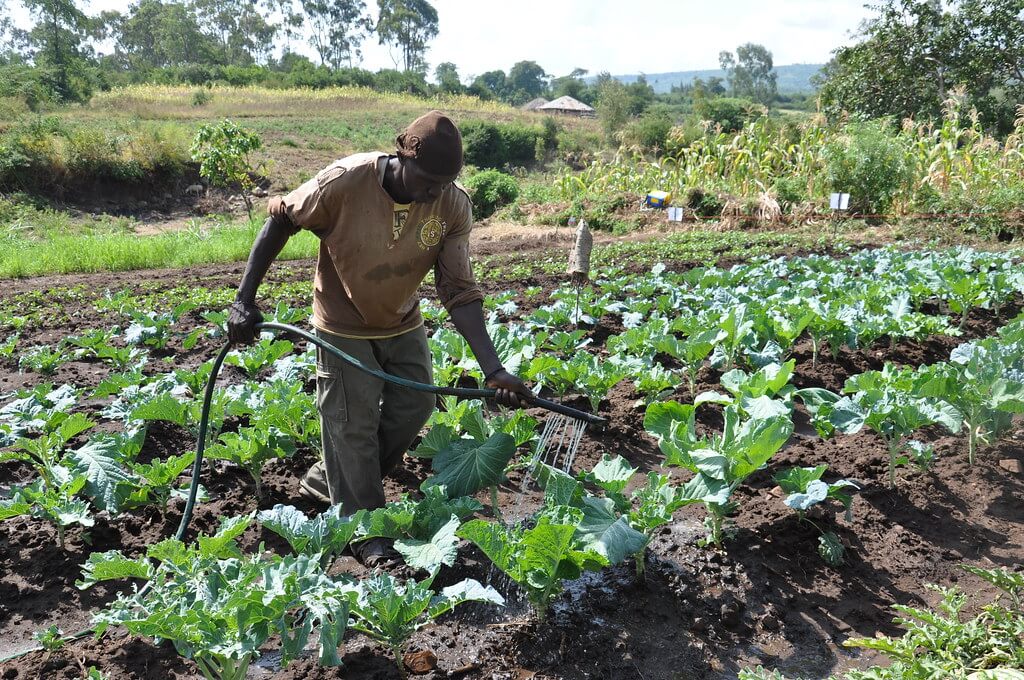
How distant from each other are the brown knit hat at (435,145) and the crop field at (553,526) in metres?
1.12

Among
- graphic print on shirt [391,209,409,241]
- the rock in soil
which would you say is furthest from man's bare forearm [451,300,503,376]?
the rock in soil

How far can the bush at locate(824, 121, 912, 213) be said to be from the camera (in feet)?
45.3

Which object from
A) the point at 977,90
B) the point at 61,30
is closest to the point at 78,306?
the point at 977,90

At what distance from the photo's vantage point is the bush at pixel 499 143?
32.3m

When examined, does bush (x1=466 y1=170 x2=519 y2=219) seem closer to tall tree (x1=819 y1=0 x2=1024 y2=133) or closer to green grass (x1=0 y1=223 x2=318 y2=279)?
green grass (x1=0 y1=223 x2=318 y2=279)

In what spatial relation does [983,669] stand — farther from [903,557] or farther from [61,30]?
[61,30]

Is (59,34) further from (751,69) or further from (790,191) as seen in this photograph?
(751,69)

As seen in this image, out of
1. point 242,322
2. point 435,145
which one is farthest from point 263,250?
point 435,145

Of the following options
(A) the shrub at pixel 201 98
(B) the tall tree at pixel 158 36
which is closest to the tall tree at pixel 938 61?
(A) the shrub at pixel 201 98

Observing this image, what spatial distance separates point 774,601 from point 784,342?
264 cm

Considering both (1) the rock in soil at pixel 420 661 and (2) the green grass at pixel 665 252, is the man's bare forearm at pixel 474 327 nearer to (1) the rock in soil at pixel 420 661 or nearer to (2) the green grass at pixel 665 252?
(1) the rock in soil at pixel 420 661

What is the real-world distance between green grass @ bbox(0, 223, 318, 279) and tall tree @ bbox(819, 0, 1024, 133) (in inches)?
834

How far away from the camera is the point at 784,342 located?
5.14m

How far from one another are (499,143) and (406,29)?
175 feet
